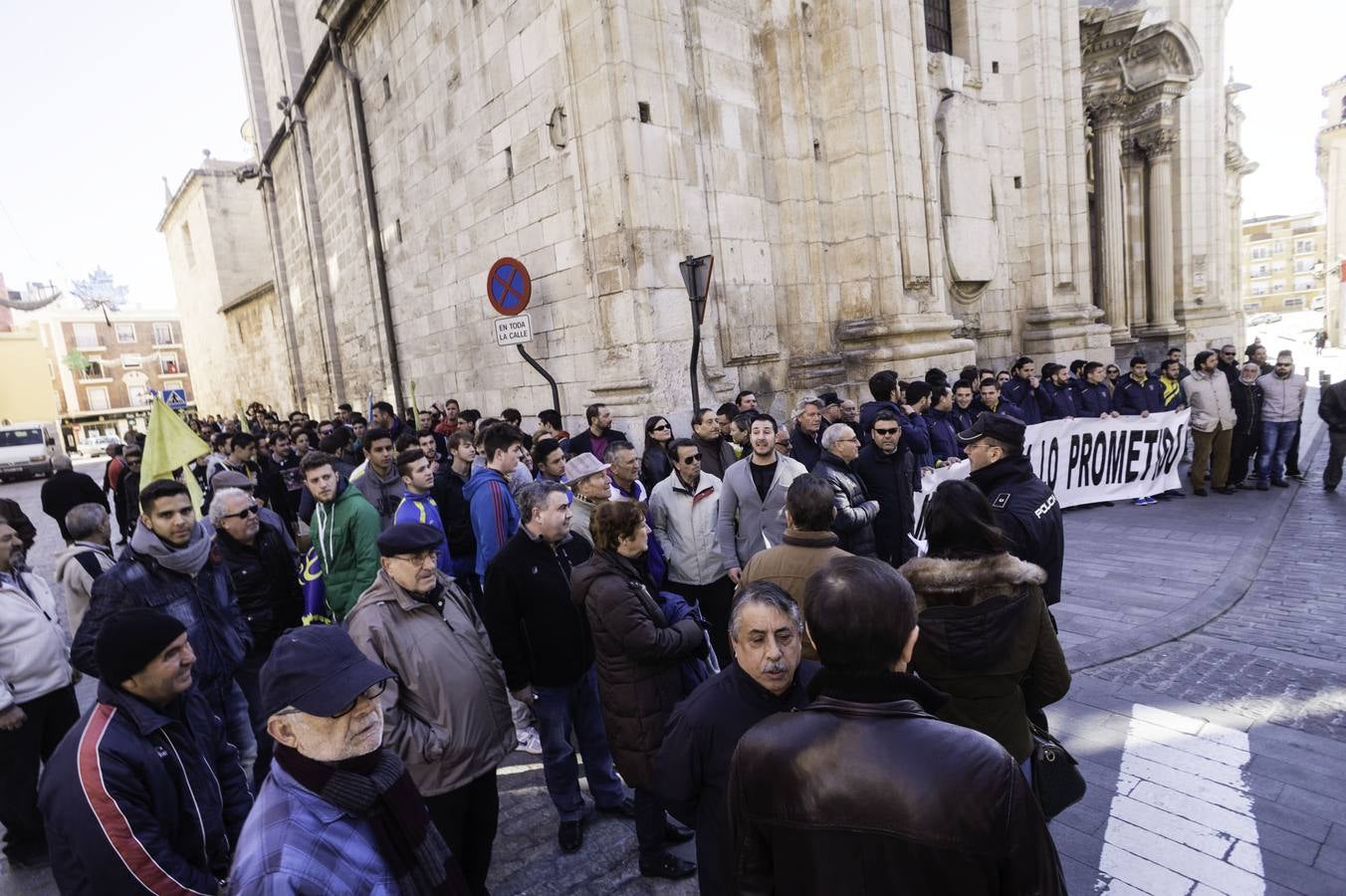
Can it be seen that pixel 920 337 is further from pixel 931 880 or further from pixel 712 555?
pixel 931 880

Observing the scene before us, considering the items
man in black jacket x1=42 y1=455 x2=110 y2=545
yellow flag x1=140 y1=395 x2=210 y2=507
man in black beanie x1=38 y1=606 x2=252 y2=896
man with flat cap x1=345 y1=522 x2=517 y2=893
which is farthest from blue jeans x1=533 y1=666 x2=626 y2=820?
man in black jacket x1=42 y1=455 x2=110 y2=545

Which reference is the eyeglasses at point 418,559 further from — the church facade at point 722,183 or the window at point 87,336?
the window at point 87,336

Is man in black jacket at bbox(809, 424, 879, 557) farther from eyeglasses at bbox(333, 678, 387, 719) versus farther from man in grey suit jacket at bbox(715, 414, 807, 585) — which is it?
eyeglasses at bbox(333, 678, 387, 719)

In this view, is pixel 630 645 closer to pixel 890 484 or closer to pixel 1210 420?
pixel 890 484

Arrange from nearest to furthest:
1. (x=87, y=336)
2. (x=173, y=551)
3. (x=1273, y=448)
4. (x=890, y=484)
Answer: (x=173, y=551) → (x=890, y=484) → (x=1273, y=448) → (x=87, y=336)

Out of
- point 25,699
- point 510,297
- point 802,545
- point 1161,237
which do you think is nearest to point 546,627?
point 802,545

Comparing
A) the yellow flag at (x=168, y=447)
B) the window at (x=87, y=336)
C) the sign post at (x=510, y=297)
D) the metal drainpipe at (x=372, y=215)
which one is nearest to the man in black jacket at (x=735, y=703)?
the yellow flag at (x=168, y=447)

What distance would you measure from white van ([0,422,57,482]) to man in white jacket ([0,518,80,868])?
96.0 ft

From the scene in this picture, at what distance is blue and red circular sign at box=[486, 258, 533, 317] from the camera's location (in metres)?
8.30

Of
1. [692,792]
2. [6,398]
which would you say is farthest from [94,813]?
[6,398]

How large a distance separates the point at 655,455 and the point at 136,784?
494cm

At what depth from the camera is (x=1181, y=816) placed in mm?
3250

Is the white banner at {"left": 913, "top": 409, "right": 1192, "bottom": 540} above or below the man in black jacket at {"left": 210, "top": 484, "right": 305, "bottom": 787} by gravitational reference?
below

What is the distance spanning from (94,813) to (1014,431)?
3754mm
